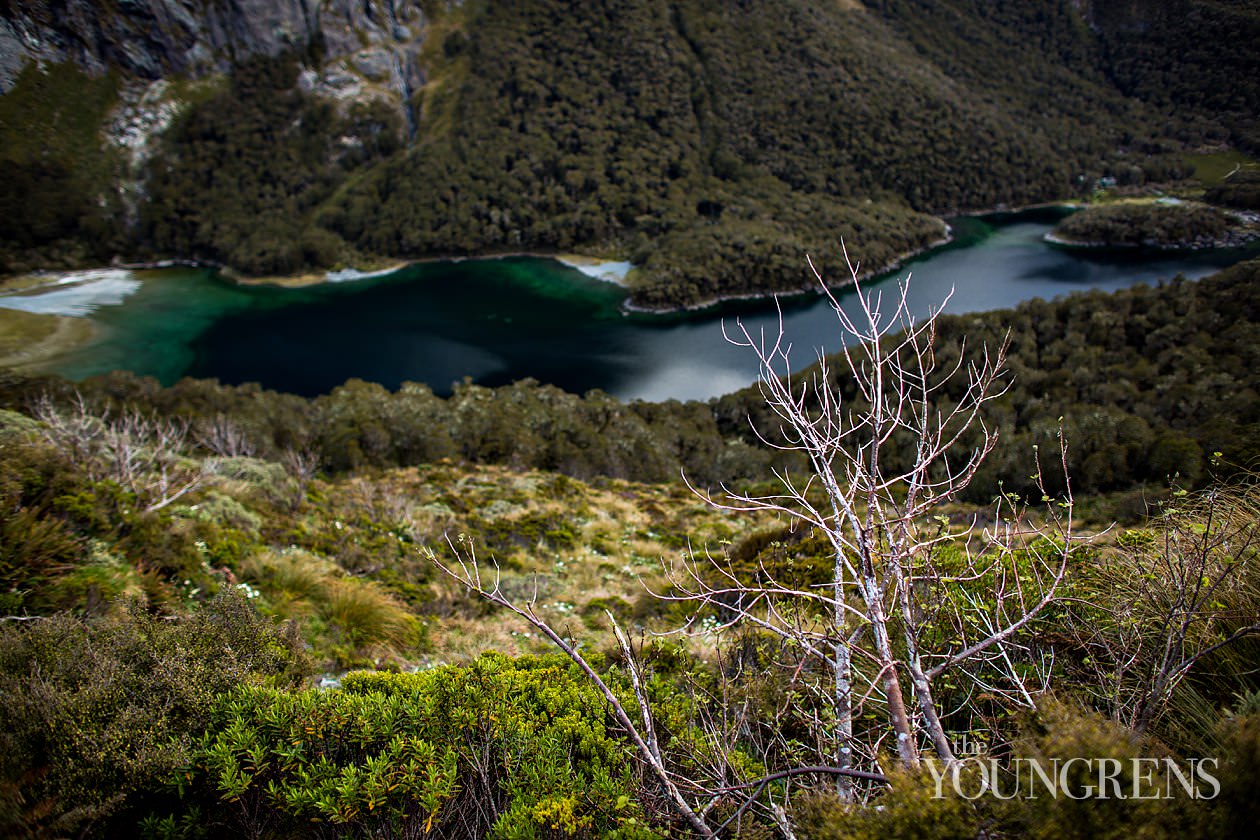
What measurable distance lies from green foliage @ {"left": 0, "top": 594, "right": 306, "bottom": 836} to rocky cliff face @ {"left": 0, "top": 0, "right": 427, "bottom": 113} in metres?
111

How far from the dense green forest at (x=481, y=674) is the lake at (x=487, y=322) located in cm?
3874

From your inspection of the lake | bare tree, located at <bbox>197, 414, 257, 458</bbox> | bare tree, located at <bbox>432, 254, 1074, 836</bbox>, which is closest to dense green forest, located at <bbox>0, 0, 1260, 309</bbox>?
the lake

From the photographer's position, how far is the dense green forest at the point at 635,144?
257ft

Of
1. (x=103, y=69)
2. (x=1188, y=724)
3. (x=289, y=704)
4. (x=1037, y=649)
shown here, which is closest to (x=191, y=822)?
(x=289, y=704)

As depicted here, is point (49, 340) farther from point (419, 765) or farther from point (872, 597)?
point (872, 597)

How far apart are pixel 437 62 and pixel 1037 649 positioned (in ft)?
441

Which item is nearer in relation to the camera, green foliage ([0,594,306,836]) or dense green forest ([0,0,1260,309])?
green foliage ([0,594,306,836])

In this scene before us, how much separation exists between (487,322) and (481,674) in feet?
196

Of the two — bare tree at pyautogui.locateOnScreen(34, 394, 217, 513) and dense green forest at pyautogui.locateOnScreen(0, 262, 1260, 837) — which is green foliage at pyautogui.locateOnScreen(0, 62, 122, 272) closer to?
bare tree at pyautogui.locateOnScreen(34, 394, 217, 513)

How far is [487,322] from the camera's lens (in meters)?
60.7

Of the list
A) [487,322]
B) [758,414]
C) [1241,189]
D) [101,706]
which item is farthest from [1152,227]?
[101,706]

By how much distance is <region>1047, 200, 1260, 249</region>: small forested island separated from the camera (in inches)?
2133

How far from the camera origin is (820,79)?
105 metres

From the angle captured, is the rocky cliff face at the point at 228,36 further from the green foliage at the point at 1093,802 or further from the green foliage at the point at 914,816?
the green foliage at the point at 1093,802
